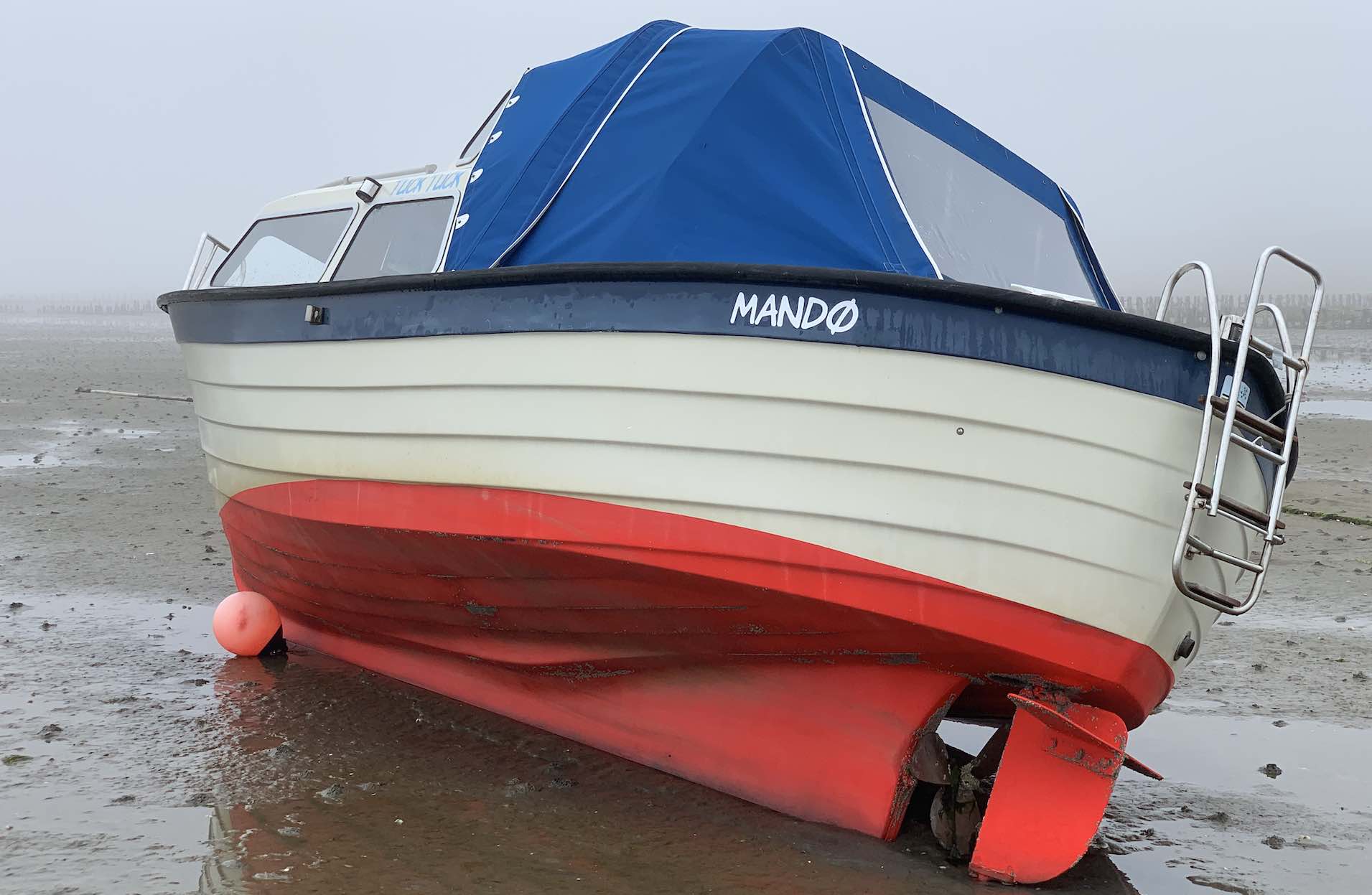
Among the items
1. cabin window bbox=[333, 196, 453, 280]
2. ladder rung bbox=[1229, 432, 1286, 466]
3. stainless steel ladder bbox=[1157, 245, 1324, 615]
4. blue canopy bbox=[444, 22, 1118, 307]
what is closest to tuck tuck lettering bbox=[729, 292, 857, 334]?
blue canopy bbox=[444, 22, 1118, 307]

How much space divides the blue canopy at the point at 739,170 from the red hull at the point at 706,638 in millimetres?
1004

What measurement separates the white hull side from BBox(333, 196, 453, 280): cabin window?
120 centimetres

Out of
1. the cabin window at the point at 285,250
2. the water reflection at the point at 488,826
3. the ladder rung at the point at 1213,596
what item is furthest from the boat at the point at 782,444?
the cabin window at the point at 285,250

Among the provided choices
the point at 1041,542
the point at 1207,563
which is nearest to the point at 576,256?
the point at 1041,542

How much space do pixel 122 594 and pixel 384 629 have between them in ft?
8.78

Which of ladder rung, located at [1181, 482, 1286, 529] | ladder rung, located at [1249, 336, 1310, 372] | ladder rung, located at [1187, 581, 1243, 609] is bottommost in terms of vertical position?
ladder rung, located at [1187, 581, 1243, 609]

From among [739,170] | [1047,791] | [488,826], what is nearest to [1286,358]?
[1047,791]

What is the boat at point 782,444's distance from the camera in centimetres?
369

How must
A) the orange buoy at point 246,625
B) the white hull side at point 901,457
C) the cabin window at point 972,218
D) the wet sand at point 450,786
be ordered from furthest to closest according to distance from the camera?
the orange buoy at point 246,625 < the cabin window at point 972,218 < the wet sand at point 450,786 < the white hull side at point 901,457

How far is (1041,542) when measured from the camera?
371 cm

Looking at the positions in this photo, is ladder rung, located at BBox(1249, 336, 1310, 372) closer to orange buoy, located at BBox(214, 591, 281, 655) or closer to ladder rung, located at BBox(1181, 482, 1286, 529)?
ladder rung, located at BBox(1181, 482, 1286, 529)

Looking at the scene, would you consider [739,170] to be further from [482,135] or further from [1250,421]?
[1250,421]

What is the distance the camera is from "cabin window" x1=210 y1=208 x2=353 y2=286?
6098 millimetres

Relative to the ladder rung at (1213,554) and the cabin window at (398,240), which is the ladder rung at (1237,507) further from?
the cabin window at (398,240)
